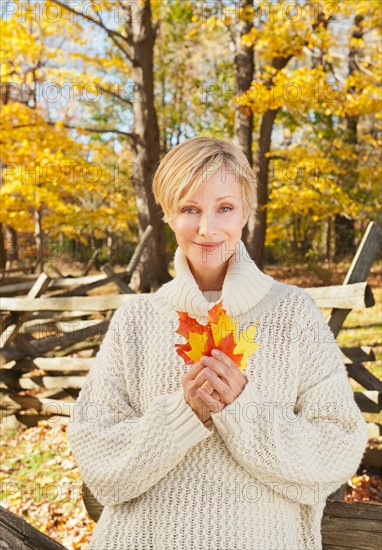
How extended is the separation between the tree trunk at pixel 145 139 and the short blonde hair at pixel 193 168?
9.17m

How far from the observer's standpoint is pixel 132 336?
2.23 meters

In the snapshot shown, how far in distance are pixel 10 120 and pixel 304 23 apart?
5.11 metres

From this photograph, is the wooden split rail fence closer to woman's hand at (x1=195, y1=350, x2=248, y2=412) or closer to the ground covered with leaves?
the ground covered with leaves

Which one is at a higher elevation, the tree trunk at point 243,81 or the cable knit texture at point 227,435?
the tree trunk at point 243,81

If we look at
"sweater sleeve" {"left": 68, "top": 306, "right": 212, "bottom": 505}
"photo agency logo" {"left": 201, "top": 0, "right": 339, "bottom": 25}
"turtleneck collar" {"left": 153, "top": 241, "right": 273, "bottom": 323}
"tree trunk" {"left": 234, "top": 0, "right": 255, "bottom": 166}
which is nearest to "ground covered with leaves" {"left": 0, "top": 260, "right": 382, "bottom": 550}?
"sweater sleeve" {"left": 68, "top": 306, "right": 212, "bottom": 505}

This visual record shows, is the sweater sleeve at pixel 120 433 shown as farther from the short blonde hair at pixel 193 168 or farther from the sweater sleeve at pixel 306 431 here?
the short blonde hair at pixel 193 168

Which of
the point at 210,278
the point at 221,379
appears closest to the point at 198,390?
the point at 221,379

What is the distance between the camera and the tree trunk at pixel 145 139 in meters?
11.3

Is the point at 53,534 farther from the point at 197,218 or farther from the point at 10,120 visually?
the point at 10,120

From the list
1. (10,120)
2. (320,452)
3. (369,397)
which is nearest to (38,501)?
(369,397)

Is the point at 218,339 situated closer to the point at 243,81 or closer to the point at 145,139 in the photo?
the point at 145,139

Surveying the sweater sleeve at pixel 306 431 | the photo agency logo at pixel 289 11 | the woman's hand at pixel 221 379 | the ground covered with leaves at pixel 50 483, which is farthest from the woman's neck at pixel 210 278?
the photo agency logo at pixel 289 11

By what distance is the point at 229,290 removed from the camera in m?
2.12

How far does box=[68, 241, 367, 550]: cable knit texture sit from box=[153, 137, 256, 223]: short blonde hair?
0.25m
